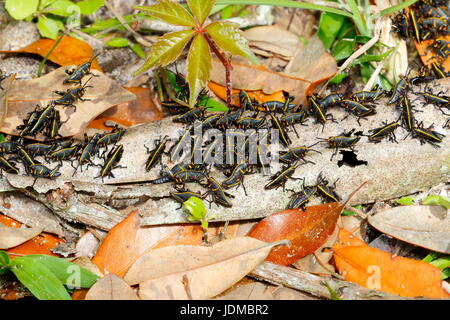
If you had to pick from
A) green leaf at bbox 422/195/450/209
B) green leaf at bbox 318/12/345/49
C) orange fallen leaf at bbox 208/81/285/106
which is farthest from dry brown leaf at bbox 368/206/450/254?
green leaf at bbox 318/12/345/49

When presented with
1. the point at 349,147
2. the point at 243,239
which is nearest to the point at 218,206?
the point at 243,239

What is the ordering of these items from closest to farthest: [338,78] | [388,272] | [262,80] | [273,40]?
[388,272] < [262,80] < [338,78] < [273,40]

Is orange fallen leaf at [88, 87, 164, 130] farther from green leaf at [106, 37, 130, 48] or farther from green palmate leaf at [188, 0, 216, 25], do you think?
green palmate leaf at [188, 0, 216, 25]

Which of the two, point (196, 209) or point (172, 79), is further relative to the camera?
point (172, 79)

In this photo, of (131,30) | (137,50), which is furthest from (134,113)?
(131,30)

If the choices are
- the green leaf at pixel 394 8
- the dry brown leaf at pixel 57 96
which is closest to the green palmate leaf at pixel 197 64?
the dry brown leaf at pixel 57 96

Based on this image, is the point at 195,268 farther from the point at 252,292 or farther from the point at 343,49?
the point at 343,49
